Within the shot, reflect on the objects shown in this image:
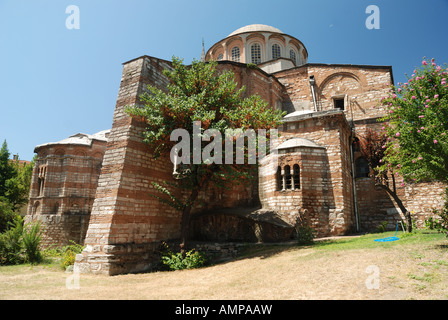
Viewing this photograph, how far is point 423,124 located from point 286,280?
547cm

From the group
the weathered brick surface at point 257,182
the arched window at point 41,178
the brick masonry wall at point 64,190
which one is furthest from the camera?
the arched window at point 41,178

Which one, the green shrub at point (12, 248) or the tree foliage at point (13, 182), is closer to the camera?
the green shrub at point (12, 248)

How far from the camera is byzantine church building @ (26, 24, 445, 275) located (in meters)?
9.26

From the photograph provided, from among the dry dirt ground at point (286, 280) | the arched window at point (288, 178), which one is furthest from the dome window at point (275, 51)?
the dry dirt ground at point (286, 280)

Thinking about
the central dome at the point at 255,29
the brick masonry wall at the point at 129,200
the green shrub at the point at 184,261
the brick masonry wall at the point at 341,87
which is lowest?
the green shrub at the point at 184,261

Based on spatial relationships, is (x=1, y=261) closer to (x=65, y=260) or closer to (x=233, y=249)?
(x=65, y=260)

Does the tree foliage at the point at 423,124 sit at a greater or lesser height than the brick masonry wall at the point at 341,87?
lesser

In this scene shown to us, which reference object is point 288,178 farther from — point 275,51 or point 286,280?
point 275,51

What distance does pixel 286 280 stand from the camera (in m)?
Answer: 5.68

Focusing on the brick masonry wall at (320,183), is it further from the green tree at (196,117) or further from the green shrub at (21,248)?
the green shrub at (21,248)

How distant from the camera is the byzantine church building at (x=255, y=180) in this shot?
9258mm

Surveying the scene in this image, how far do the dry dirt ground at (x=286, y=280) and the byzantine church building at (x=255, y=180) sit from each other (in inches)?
67.7
